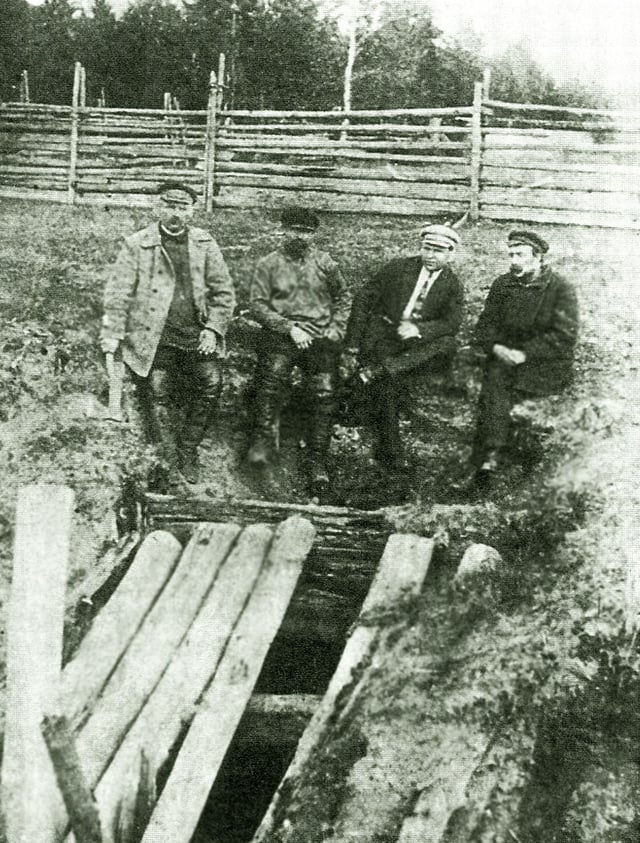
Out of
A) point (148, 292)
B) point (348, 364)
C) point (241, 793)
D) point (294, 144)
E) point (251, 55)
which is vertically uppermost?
point (251, 55)

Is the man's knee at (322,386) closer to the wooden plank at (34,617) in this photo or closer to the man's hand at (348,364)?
the man's hand at (348,364)

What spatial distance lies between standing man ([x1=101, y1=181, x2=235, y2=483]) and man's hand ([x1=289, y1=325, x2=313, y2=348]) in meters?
0.41

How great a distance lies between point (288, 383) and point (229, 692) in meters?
2.32

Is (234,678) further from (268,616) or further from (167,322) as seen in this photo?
(167,322)

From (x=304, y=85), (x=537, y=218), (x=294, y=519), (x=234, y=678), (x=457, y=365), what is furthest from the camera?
(x=304, y=85)

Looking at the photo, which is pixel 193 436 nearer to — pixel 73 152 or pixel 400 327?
pixel 400 327

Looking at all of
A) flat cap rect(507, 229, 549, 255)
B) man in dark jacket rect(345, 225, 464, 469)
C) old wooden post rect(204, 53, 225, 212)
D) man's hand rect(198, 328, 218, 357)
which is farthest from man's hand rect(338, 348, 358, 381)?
old wooden post rect(204, 53, 225, 212)

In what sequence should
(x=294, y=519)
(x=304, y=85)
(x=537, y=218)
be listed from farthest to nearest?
1. (x=304, y=85)
2. (x=537, y=218)
3. (x=294, y=519)

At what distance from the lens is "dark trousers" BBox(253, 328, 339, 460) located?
5512 millimetres

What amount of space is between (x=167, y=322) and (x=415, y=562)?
2.28 meters

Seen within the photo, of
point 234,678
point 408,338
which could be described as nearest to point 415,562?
point 234,678

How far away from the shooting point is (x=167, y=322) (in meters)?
5.47

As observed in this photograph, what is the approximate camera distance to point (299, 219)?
555cm

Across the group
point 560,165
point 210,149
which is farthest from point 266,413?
point 210,149
